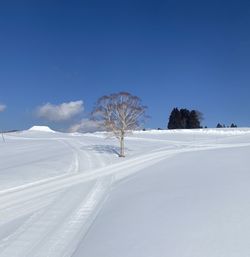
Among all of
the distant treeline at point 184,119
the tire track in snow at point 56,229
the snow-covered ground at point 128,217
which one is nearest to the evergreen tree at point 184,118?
the distant treeline at point 184,119

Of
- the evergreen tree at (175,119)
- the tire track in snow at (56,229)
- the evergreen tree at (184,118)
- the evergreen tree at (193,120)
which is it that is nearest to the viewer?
the tire track in snow at (56,229)

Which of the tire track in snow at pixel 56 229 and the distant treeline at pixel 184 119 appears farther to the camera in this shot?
the distant treeline at pixel 184 119

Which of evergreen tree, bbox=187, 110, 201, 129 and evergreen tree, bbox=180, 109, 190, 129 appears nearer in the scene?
evergreen tree, bbox=180, 109, 190, 129

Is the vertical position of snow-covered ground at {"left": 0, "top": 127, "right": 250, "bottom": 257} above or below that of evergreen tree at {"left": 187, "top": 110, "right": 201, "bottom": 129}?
below

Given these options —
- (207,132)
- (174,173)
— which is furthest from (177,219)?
(207,132)

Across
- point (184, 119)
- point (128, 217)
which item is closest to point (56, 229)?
point (128, 217)

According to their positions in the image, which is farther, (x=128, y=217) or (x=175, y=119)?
(x=175, y=119)

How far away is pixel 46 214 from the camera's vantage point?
10031 mm

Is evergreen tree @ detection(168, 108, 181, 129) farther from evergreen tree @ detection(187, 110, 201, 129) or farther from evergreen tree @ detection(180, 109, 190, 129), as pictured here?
evergreen tree @ detection(187, 110, 201, 129)

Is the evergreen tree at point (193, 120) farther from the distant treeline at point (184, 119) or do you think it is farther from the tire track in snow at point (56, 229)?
the tire track in snow at point (56, 229)

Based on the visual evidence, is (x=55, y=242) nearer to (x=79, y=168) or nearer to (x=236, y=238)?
(x=236, y=238)

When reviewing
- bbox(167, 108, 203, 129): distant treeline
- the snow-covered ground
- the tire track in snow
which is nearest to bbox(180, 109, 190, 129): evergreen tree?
bbox(167, 108, 203, 129): distant treeline

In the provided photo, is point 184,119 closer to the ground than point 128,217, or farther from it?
farther from it

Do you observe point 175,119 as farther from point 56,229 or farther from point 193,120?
point 56,229
